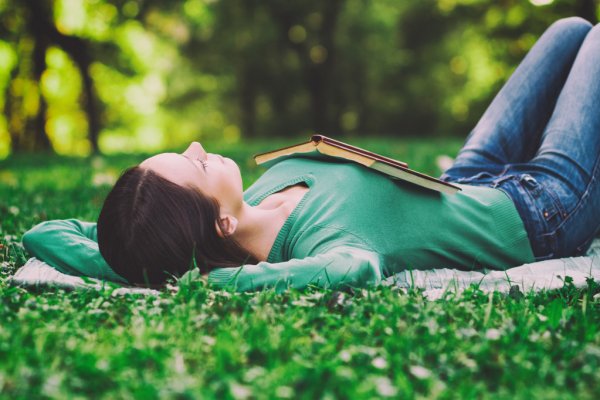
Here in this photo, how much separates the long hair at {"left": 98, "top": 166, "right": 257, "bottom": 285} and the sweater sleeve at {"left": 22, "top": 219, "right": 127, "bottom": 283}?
21 cm

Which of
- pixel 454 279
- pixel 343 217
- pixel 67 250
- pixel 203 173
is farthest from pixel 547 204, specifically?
pixel 67 250

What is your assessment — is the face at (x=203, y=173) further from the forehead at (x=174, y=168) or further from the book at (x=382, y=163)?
the book at (x=382, y=163)

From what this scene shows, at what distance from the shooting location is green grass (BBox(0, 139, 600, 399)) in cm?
183

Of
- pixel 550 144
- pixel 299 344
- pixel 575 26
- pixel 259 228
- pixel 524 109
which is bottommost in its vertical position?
pixel 299 344

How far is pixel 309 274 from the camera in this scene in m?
2.68

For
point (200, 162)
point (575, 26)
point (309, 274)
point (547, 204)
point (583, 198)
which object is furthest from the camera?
point (575, 26)

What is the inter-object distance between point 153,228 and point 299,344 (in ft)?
3.12

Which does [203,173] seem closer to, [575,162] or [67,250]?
[67,250]

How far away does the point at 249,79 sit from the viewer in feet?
96.5

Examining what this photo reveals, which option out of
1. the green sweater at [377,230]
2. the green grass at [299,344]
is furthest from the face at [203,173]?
the green grass at [299,344]

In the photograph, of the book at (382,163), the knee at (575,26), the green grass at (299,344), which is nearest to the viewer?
the green grass at (299,344)

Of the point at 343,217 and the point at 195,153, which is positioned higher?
the point at 195,153

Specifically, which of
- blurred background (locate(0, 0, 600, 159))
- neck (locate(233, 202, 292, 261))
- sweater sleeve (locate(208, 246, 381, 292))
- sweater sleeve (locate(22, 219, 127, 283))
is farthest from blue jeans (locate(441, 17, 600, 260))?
blurred background (locate(0, 0, 600, 159))

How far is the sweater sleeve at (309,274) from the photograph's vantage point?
2.67 metres
